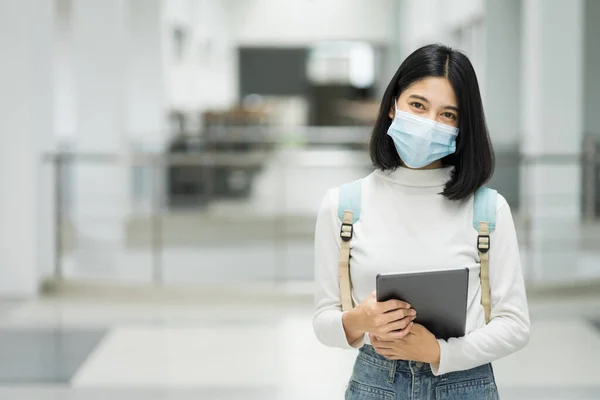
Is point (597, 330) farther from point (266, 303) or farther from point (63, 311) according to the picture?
point (63, 311)

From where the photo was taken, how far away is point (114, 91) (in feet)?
32.0

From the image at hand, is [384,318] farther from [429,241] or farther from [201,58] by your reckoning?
[201,58]

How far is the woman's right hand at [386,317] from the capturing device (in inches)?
69.5

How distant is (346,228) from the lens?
6.19 ft

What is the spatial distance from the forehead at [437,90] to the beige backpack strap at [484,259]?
0.25 m

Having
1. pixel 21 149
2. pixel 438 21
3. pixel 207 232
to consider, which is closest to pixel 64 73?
pixel 438 21

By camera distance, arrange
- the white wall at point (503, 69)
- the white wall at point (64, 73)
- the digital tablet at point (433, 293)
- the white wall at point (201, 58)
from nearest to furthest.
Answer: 1. the digital tablet at point (433, 293)
2. the white wall at point (503, 69)
3. the white wall at point (201, 58)
4. the white wall at point (64, 73)

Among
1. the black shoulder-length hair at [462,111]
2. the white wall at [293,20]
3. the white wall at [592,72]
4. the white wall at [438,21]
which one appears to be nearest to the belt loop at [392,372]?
the black shoulder-length hair at [462,111]

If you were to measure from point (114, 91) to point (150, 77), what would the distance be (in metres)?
4.38

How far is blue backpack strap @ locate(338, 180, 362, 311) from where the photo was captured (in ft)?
6.20

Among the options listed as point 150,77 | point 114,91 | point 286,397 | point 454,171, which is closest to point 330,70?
point 150,77

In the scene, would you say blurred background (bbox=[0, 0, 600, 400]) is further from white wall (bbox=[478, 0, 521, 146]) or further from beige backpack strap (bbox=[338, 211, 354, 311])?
beige backpack strap (bbox=[338, 211, 354, 311])

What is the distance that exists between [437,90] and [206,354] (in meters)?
3.63

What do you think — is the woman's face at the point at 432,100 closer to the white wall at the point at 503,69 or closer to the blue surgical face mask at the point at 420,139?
the blue surgical face mask at the point at 420,139
